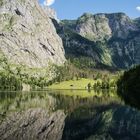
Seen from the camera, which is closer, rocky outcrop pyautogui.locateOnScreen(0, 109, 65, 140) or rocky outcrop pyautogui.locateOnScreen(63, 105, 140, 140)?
rocky outcrop pyautogui.locateOnScreen(0, 109, 65, 140)

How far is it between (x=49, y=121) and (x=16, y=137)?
846 inches

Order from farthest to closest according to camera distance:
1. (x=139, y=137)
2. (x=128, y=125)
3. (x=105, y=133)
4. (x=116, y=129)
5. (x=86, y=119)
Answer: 1. (x=86, y=119)
2. (x=128, y=125)
3. (x=116, y=129)
4. (x=105, y=133)
5. (x=139, y=137)

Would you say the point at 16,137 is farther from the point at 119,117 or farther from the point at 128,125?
the point at 119,117

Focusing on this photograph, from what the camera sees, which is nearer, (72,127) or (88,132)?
(88,132)

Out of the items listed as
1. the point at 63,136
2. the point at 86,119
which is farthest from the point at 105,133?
the point at 86,119

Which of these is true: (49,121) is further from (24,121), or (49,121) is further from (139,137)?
(139,137)

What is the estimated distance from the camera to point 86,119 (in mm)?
74375

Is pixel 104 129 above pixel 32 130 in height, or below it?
below

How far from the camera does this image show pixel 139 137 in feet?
160

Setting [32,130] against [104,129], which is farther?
[104,129]

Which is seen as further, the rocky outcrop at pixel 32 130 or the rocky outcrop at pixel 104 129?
the rocky outcrop at pixel 104 129

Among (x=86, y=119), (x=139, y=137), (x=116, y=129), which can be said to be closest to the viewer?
(x=139, y=137)

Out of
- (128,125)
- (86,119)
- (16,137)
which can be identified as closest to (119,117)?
(86,119)

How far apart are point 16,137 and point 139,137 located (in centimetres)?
1781
